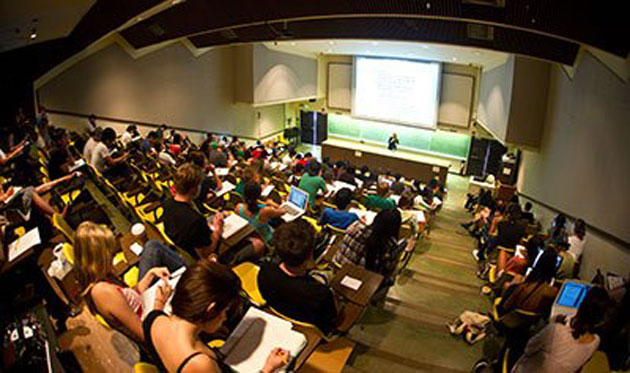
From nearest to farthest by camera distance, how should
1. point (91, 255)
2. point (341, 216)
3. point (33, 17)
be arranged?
point (91, 255) < point (341, 216) < point (33, 17)

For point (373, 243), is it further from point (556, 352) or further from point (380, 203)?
point (380, 203)

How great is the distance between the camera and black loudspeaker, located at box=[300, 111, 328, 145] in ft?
60.7

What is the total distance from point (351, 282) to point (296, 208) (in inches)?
83.7

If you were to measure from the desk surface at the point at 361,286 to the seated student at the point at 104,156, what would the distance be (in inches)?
196

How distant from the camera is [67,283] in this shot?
10.5ft

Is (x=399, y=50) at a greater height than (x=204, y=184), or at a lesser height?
greater

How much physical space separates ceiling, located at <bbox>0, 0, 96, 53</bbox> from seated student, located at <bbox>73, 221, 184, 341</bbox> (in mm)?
3511

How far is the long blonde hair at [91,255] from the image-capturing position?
2488mm

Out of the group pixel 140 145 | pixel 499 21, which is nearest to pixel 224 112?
pixel 140 145

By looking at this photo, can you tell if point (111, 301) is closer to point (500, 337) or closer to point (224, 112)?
point (500, 337)

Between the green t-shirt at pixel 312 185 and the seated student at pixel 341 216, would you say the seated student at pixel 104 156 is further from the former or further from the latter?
the seated student at pixel 341 216

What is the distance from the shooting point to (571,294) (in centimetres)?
347

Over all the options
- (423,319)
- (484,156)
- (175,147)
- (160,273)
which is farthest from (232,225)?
(484,156)

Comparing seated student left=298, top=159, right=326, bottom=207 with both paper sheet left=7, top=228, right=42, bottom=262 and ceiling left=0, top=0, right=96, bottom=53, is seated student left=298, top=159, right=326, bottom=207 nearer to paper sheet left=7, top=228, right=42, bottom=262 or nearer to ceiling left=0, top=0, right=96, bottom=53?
paper sheet left=7, top=228, right=42, bottom=262
